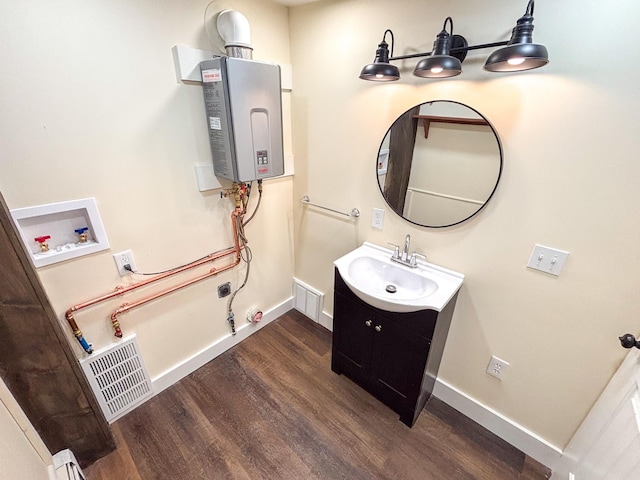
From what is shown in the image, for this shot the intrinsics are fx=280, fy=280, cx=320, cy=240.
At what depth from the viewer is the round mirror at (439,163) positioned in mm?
1290

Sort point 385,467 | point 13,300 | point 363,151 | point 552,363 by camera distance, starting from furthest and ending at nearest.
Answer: point 363,151, point 385,467, point 552,363, point 13,300

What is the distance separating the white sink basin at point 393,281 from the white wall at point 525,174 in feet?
0.29

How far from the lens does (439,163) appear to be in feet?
4.80

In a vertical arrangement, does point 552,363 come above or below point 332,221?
below

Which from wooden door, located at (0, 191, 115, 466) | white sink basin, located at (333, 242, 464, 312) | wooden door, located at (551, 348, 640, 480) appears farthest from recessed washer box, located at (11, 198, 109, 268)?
wooden door, located at (551, 348, 640, 480)

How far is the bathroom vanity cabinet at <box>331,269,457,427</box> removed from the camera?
142 cm

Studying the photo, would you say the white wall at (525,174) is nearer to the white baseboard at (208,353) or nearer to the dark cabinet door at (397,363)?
the dark cabinet door at (397,363)

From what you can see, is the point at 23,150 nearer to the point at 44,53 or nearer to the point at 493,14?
the point at 44,53

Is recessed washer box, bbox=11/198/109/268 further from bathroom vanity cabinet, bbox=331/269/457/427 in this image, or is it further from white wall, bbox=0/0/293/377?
bathroom vanity cabinet, bbox=331/269/457/427

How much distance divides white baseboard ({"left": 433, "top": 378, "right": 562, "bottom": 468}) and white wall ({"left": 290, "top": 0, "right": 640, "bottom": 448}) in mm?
44

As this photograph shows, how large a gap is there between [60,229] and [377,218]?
5.23 feet

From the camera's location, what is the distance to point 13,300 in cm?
102

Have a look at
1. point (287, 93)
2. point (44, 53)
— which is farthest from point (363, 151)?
point (44, 53)

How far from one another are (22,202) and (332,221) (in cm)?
Answer: 155
